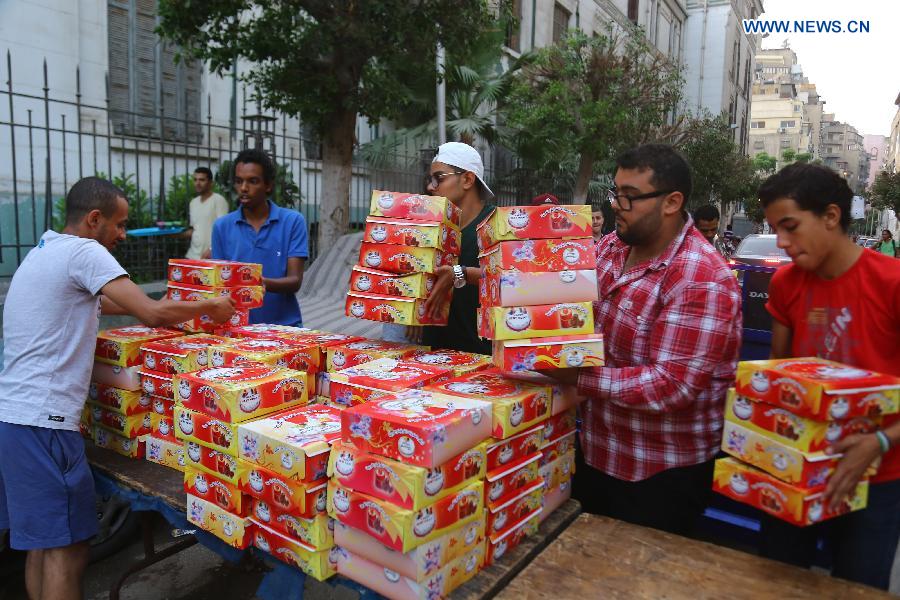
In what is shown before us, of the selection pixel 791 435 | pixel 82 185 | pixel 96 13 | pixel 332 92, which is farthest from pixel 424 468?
pixel 96 13

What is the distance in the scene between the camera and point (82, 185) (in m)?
2.73

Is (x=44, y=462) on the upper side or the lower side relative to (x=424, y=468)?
lower

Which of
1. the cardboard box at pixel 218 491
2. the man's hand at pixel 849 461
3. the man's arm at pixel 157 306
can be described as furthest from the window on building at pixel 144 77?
the man's hand at pixel 849 461

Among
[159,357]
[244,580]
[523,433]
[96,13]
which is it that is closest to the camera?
[523,433]

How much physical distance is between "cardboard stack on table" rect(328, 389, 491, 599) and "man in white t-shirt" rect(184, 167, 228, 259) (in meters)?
6.66


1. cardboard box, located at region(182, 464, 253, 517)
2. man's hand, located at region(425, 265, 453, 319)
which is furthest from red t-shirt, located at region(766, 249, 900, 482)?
cardboard box, located at region(182, 464, 253, 517)

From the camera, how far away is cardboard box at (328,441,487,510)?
1.62 metres

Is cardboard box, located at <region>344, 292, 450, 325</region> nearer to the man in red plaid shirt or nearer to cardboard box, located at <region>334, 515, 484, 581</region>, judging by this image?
the man in red plaid shirt

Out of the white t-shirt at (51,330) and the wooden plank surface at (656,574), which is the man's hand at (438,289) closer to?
the wooden plank surface at (656,574)

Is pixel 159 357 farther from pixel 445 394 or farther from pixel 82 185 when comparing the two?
pixel 445 394

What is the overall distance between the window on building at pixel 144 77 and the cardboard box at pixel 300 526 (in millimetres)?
8835

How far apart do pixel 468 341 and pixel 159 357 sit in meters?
1.47

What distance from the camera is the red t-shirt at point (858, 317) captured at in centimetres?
191

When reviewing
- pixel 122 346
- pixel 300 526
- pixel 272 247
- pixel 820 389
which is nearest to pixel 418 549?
pixel 300 526
